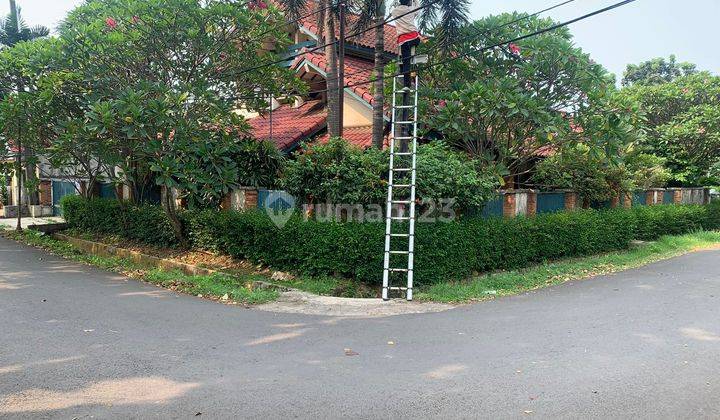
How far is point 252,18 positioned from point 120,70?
3.25 meters

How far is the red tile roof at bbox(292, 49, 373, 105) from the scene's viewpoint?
14.6 metres

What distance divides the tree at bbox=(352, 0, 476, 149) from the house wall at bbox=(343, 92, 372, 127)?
2940 millimetres

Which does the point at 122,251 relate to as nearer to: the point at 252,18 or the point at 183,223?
the point at 183,223

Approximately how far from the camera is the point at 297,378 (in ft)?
15.7

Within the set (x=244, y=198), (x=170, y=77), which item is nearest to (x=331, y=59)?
(x=170, y=77)

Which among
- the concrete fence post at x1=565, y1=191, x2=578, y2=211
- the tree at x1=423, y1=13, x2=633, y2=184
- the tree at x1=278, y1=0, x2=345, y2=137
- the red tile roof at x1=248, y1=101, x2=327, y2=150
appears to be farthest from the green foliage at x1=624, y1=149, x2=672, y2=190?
the red tile roof at x1=248, y1=101, x2=327, y2=150

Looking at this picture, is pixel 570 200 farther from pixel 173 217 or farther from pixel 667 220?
pixel 173 217

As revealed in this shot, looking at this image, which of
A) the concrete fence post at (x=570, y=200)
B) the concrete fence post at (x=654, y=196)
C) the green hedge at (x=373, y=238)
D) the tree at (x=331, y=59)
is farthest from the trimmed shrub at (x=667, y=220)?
the tree at (x=331, y=59)

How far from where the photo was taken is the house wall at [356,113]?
14957mm

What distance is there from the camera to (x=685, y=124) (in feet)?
61.9

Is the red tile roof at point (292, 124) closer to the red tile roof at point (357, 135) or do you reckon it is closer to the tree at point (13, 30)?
the red tile roof at point (357, 135)

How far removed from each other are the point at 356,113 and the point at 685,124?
12.6 meters

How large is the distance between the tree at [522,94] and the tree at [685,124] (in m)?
8.77

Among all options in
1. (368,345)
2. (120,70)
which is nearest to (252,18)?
(120,70)
